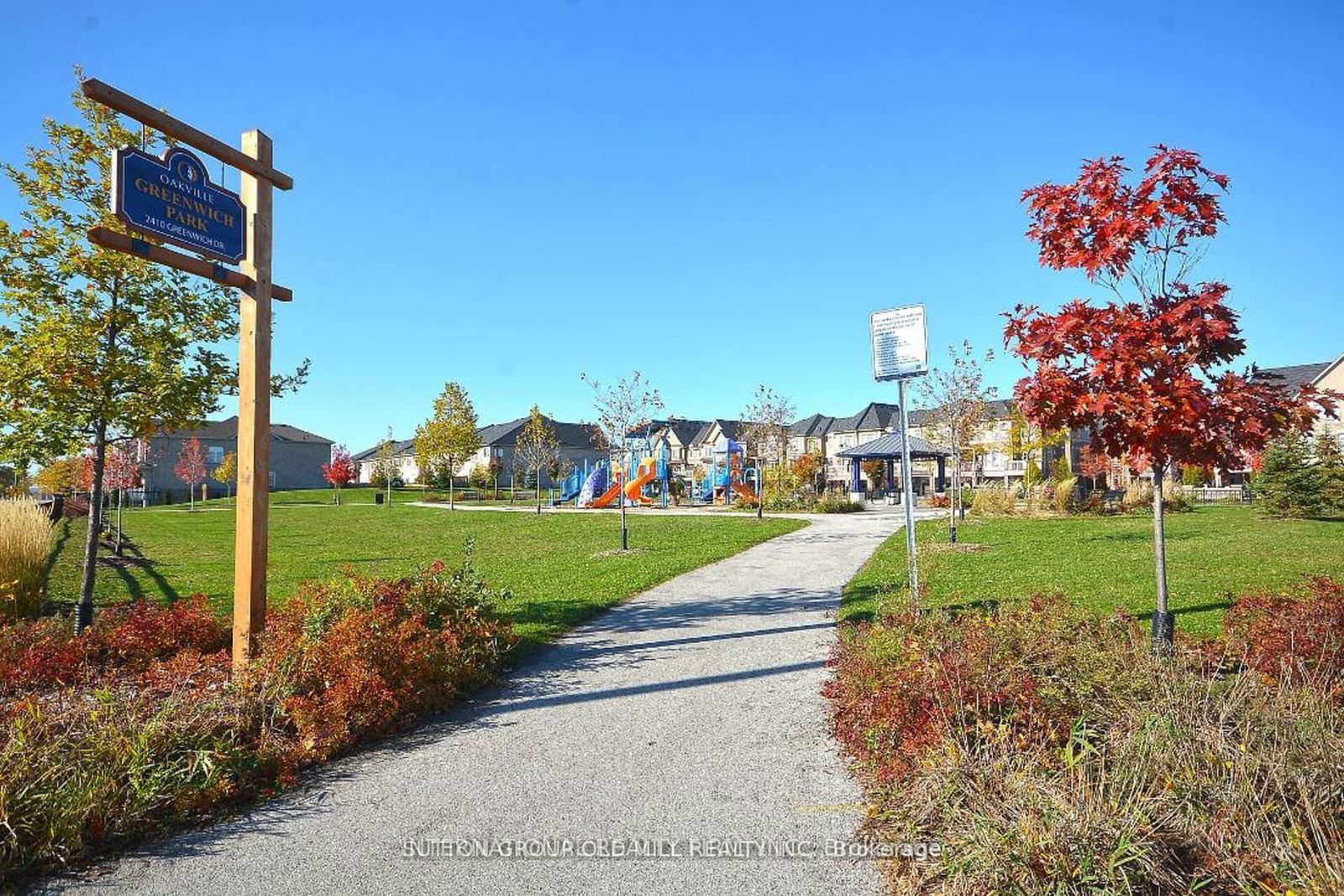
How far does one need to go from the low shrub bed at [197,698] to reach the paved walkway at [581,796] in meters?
0.25

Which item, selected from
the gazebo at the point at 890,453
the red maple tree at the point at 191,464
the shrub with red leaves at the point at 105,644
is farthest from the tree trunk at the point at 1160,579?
the red maple tree at the point at 191,464

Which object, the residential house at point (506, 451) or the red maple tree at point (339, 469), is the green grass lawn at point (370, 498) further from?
the residential house at point (506, 451)

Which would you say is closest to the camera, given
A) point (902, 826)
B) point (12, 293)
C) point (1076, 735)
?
point (902, 826)

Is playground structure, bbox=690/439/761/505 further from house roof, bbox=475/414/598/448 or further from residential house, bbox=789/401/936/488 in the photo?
house roof, bbox=475/414/598/448

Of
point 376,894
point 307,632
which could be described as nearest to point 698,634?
point 307,632

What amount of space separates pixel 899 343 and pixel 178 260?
604cm

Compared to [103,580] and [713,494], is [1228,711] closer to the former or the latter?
[103,580]

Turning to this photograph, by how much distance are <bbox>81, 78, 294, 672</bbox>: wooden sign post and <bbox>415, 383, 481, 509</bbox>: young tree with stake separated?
35781 millimetres

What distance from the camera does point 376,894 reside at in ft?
9.87

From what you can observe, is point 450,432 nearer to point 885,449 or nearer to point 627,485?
point 627,485

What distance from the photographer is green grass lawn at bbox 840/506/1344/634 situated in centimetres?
850

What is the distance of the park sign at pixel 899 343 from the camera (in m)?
7.07

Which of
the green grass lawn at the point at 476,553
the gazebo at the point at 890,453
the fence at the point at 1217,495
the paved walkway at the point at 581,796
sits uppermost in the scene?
the gazebo at the point at 890,453

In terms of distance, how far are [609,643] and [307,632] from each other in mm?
2809
